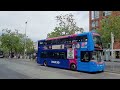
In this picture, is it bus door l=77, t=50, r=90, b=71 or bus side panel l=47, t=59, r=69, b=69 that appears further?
bus side panel l=47, t=59, r=69, b=69

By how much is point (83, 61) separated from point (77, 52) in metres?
1.26

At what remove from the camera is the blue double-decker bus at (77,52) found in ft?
66.4

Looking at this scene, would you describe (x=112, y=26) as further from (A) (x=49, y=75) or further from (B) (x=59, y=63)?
(A) (x=49, y=75)

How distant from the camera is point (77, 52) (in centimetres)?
2181

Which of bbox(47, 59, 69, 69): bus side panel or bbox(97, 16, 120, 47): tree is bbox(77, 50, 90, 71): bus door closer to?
bbox(47, 59, 69, 69): bus side panel

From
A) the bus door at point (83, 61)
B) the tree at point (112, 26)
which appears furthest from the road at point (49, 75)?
the tree at point (112, 26)

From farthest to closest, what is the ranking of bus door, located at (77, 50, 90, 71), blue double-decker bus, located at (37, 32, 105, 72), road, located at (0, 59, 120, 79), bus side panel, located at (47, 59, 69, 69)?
bus side panel, located at (47, 59, 69, 69)
bus door, located at (77, 50, 90, 71)
blue double-decker bus, located at (37, 32, 105, 72)
road, located at (0, 59, 120, 79)

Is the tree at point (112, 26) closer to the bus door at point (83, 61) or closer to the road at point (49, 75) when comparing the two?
the bus door at point (83, 61)

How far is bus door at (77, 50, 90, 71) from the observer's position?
2050 centimetres

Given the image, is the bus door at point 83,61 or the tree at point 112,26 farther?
the tree at point 112,26

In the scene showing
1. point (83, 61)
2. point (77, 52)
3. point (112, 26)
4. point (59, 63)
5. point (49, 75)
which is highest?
point (112, 26)

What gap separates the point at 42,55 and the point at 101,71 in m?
9.52

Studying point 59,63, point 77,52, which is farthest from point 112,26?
point 77,52

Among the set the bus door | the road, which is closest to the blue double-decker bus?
the bus door
